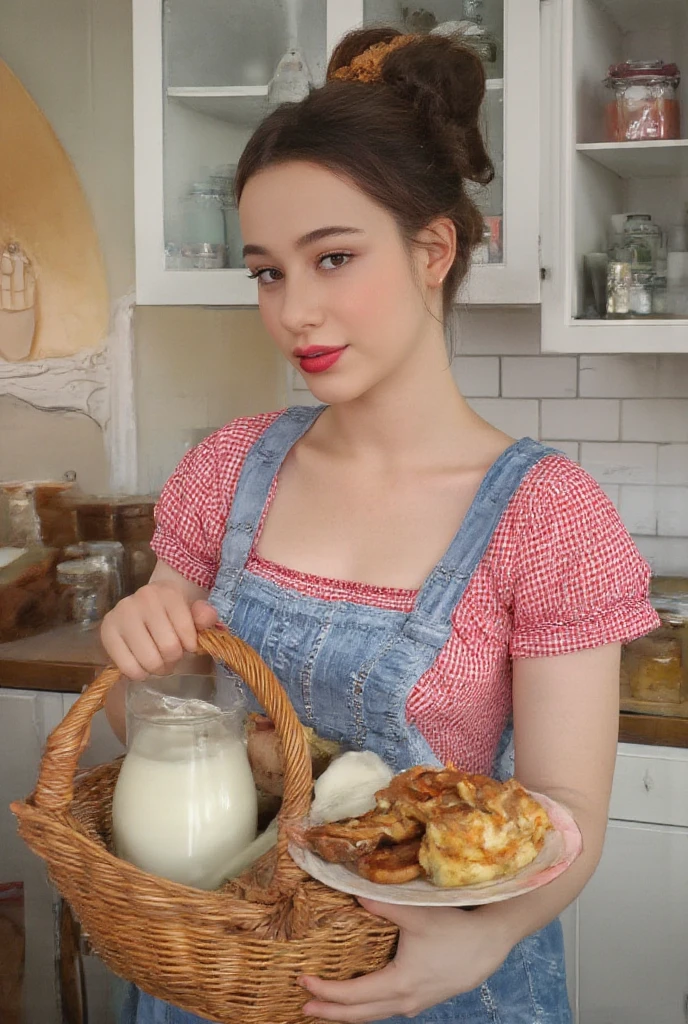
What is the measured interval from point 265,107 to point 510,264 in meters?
0.57

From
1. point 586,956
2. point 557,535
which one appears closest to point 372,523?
point 557,535

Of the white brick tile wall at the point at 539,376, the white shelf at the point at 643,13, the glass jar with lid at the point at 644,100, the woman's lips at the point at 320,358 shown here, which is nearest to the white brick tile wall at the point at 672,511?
the white brick tile wall at the point at 539,376

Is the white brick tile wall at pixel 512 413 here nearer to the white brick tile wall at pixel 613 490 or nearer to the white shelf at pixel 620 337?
the white brick tile wall at pixel 613 490

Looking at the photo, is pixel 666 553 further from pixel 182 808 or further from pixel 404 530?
pixel 182 808

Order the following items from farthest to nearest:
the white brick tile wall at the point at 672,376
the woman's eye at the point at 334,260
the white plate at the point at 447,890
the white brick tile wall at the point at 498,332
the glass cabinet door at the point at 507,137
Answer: the white brick tile wall at the point at 498,332 < the white brick tile wall at the point at 672,376 < the glass cabinet door at the point at 507,137 < the woman's eye at the point at 334,260 < the white plate at the point at 447,890

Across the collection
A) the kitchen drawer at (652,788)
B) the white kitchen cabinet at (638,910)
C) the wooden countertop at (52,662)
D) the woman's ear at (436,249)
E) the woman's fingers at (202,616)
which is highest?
the woman's ear at (436,249)

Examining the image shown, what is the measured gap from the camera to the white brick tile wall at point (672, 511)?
7.27 ft

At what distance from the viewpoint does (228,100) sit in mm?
2127

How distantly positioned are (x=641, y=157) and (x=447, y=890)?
1.58 m

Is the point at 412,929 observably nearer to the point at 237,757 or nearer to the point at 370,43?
the point at 237,757

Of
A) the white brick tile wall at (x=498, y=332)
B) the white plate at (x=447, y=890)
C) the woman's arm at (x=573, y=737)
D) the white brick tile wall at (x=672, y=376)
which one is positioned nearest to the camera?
the white plate at (x=447, y=890)

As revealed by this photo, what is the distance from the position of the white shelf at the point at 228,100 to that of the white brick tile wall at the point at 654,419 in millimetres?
915

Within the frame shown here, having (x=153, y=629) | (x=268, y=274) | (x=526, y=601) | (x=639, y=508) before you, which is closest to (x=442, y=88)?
(x=268, y=274)

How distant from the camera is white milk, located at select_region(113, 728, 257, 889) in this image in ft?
2.86
